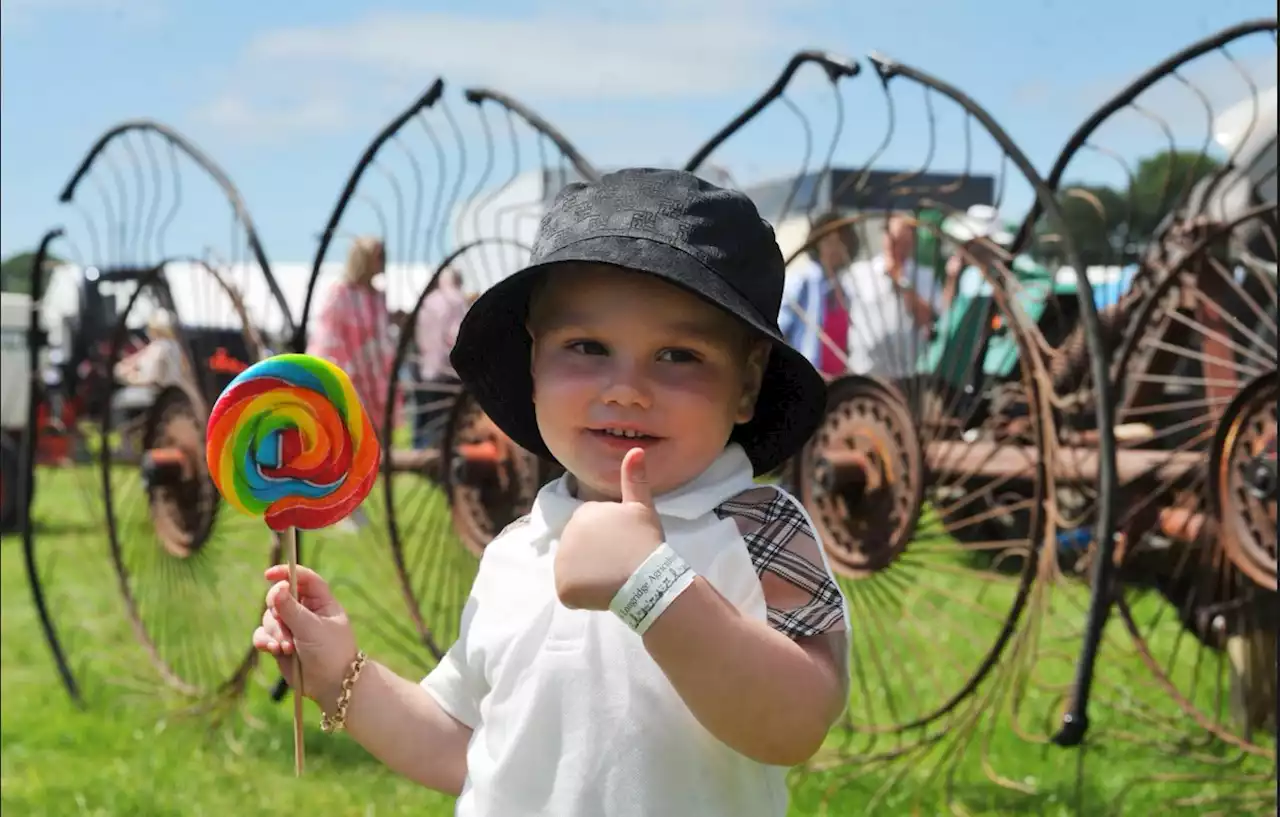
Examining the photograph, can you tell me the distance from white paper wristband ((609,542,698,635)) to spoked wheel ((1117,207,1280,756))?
2.25 m

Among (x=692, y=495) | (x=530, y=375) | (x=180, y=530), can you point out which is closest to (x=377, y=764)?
(x=180, y=530)

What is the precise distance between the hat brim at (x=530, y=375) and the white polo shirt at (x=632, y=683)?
12 centimetres

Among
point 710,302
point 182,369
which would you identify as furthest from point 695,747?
point 182,369

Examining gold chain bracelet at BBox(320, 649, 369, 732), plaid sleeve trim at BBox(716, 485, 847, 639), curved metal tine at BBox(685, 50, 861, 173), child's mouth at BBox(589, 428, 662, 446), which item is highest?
curved metal tine at BBox(685, 50, 861, 173)

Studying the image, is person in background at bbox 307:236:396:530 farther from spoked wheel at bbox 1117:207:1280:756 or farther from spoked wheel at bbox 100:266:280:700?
spoked wheel at bbox 1117:207:1280:756

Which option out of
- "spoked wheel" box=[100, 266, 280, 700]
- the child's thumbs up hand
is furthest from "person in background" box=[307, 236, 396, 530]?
the child's thumbs up hand

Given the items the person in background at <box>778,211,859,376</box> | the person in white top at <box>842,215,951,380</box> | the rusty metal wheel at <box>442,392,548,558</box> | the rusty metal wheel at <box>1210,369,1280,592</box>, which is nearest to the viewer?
the rusty metal wheel at <box>1210,369,1280,592</box>

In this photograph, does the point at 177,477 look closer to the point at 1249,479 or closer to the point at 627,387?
the point at 1249,479

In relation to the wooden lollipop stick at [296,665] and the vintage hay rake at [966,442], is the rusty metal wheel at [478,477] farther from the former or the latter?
the wooden lollipop stick at [296,665]

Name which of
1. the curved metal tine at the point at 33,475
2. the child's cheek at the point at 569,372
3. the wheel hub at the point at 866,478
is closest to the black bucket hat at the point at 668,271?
the child's cheek at the point at 569,372

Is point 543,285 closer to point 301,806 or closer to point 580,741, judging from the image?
point 580,741

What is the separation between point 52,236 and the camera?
5770 millimetres

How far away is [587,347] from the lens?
164cm

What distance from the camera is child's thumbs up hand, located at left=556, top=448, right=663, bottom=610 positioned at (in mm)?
1433
